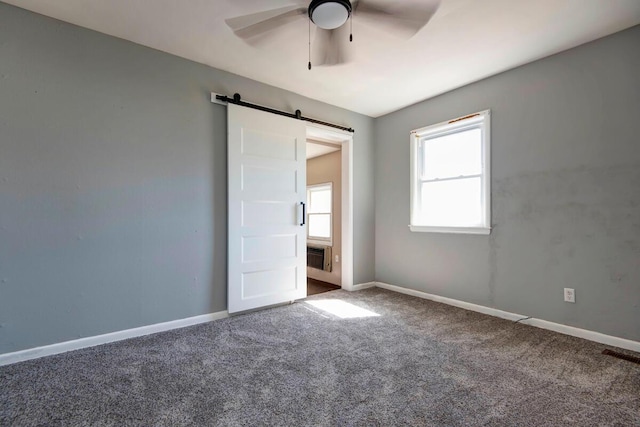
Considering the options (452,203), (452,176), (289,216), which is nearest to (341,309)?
(289,216)

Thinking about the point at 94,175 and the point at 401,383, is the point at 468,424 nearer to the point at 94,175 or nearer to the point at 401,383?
the point at 401,383

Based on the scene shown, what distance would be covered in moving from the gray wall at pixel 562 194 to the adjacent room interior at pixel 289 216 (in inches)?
0.7

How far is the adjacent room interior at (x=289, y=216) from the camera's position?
1.79 m

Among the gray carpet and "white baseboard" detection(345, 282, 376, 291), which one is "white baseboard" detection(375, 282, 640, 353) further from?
"white baseboard" detection(345, 282, 376, 291)

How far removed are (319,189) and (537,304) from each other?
3622 mm

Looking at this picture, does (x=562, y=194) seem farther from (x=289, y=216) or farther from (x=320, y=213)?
(x=320, y=213)

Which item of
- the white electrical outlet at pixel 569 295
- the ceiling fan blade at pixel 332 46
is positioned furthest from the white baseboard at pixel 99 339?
the white electrical outlet at pixel 569 295

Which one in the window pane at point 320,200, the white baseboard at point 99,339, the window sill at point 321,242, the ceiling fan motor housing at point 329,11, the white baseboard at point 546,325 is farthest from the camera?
the window pane at point 320,200

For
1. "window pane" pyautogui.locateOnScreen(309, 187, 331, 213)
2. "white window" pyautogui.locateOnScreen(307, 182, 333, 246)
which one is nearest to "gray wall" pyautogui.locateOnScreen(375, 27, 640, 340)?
"white window" pyautogui.locateOnScreen(307, 182, 333, 246)

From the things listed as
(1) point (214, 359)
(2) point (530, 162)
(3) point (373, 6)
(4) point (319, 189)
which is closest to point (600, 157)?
(2) point (530, 162)

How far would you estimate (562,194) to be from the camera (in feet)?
8.76

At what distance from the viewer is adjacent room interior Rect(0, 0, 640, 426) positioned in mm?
1788

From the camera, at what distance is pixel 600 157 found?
2471 mm

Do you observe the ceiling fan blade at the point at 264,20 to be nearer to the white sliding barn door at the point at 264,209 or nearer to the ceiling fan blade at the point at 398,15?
the ceiling fan blade at the point at 398,15
